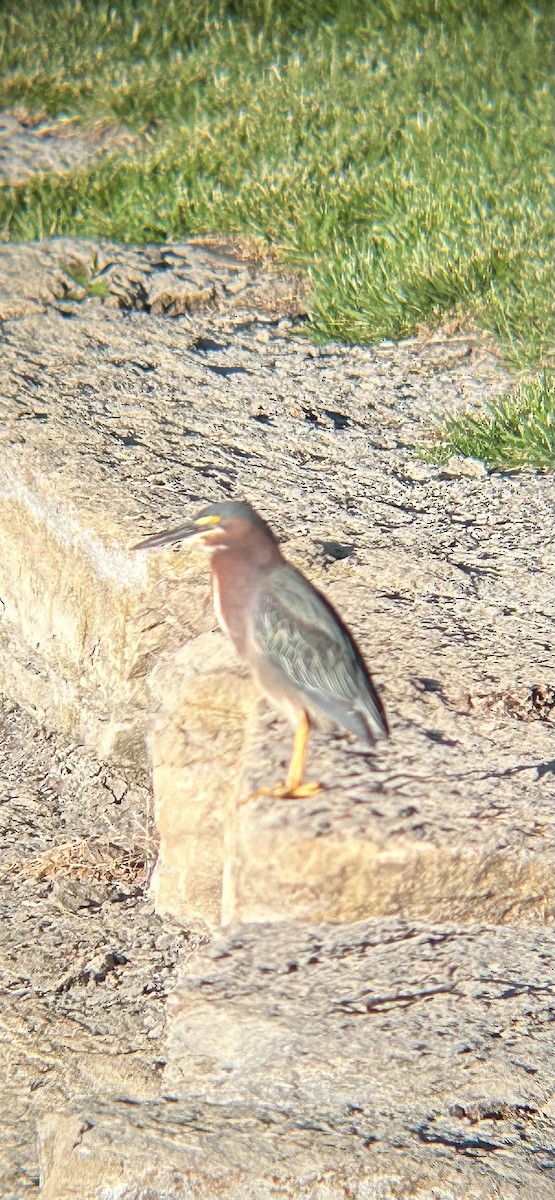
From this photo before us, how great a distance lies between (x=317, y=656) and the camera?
2516 mm

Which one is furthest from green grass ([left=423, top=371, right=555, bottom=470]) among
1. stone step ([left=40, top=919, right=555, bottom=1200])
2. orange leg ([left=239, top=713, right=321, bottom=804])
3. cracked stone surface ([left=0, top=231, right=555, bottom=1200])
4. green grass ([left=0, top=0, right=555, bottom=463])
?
stone step ([left=40, top=919, right=555, bottom=1200])

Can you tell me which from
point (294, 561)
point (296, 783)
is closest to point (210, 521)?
point (294, 561)

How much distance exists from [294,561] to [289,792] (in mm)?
828

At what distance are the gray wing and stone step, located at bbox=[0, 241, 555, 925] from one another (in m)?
0.12

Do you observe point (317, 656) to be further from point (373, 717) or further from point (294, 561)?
point (294, 561)

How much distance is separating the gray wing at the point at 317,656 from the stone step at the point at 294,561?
0.38 feet

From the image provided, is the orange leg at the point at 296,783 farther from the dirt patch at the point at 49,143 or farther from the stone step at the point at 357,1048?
the dirt patch at the point at 49,143

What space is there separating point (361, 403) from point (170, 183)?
226cm

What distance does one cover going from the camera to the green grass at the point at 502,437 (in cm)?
379

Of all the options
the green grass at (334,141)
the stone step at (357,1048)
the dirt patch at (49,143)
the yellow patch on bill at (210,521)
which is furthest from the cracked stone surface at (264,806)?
the dirt patch at (49,143)

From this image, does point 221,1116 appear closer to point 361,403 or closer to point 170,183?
point 361,403

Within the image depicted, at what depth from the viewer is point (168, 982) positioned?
2.96m

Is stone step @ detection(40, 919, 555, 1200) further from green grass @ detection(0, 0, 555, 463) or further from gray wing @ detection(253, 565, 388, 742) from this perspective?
green grass @ detection(0, 0, 555, 463)

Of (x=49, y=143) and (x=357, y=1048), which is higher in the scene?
(x=49, y=143)
